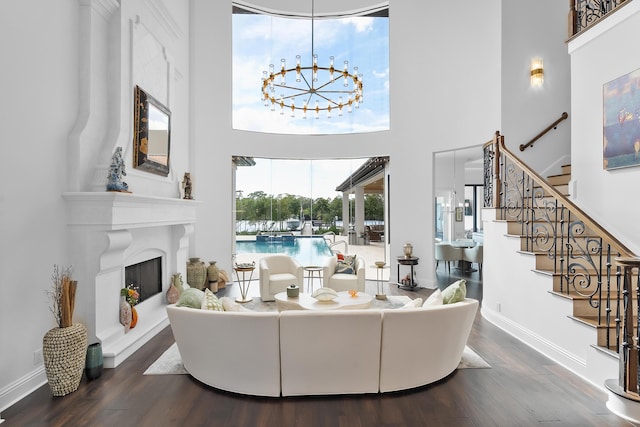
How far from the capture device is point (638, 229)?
4.17 m

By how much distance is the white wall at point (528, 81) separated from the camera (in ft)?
20.3

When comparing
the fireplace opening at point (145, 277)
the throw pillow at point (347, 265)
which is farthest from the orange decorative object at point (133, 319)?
the throw pillow at point (347, 265)

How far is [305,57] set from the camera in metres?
8.70

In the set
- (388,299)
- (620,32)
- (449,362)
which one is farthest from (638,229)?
(388,299)

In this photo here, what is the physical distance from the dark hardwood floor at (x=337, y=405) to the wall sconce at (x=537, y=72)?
469cm

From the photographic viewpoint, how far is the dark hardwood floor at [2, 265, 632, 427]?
9.04 ft

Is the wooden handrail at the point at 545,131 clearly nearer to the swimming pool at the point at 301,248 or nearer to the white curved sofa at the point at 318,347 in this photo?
the white curved sofa at the point at 318,347

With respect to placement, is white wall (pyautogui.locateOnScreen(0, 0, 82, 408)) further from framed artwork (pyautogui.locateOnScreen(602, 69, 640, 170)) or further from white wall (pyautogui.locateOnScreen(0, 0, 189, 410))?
framed artwork (pyautogui.locateOnScreen(602, 69, 640, 170))

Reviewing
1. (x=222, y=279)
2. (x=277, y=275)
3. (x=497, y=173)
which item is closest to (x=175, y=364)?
(x=277, y=275)

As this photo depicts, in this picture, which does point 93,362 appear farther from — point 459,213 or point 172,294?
point 459,213

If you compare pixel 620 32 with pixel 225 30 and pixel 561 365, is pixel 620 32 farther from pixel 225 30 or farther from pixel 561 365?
pixel 225 30

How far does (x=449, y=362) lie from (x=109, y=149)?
4.15 metres

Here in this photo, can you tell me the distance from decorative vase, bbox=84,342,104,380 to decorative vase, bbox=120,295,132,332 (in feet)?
2.28

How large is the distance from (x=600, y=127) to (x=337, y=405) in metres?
4.61
